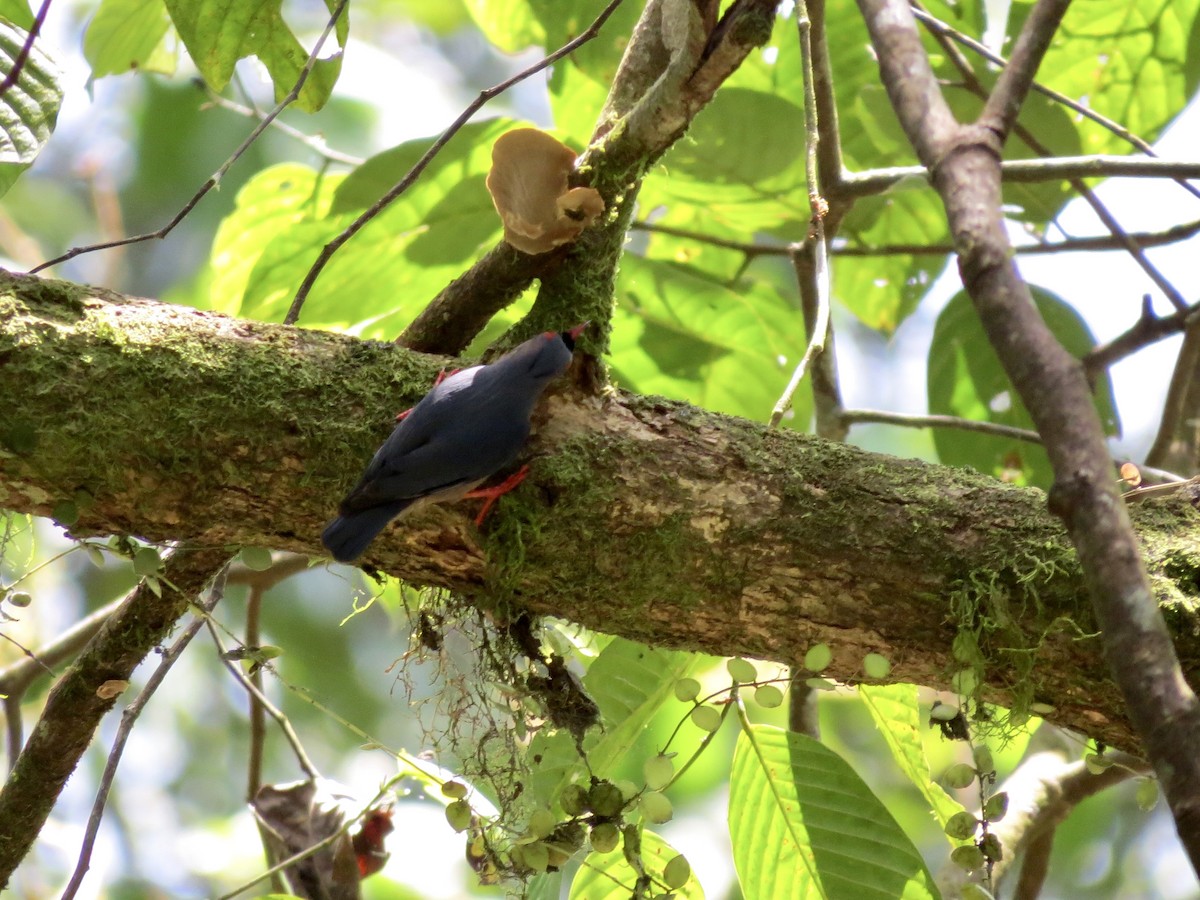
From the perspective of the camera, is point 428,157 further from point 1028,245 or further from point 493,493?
point 1028,245

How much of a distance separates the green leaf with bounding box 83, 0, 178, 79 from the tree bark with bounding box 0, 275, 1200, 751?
1396 mm

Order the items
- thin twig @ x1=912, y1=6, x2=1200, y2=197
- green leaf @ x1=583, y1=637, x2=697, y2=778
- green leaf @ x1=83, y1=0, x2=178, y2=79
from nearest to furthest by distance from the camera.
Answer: green leaf @ x1=583, y1=637, x2=697, y2=778 → thin twig @ x1=912, y1=6, x2=1200, y2=197 → green leaf @ x1=83, y1=0, x2=178, y2=79

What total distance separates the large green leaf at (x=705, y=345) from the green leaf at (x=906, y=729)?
1131 mm

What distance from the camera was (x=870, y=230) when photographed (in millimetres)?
3557

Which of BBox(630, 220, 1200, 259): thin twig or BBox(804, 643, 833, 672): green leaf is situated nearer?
BBox(804, 643, 833, 672): green leaf

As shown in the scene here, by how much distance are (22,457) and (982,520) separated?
1495mm

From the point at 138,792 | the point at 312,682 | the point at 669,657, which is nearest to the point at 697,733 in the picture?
the point at 669,657

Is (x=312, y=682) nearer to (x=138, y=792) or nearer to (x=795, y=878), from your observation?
(x=138, y=792)

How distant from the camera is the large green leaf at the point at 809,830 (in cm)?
198

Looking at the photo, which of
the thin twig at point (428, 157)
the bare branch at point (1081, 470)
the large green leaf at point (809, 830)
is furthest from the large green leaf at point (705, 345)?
the bare branch at point (1081, 470)

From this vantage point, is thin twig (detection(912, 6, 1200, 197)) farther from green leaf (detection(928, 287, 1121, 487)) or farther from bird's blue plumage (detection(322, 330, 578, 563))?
bird's blue plumage (detection(322, 330, 578, 563))

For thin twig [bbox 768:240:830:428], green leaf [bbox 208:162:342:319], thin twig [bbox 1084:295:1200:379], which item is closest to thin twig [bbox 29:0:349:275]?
green leaf [bbox 208:162:342:319]

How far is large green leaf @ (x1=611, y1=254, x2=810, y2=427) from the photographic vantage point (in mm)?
3080

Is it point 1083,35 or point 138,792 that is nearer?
point 1083,35
